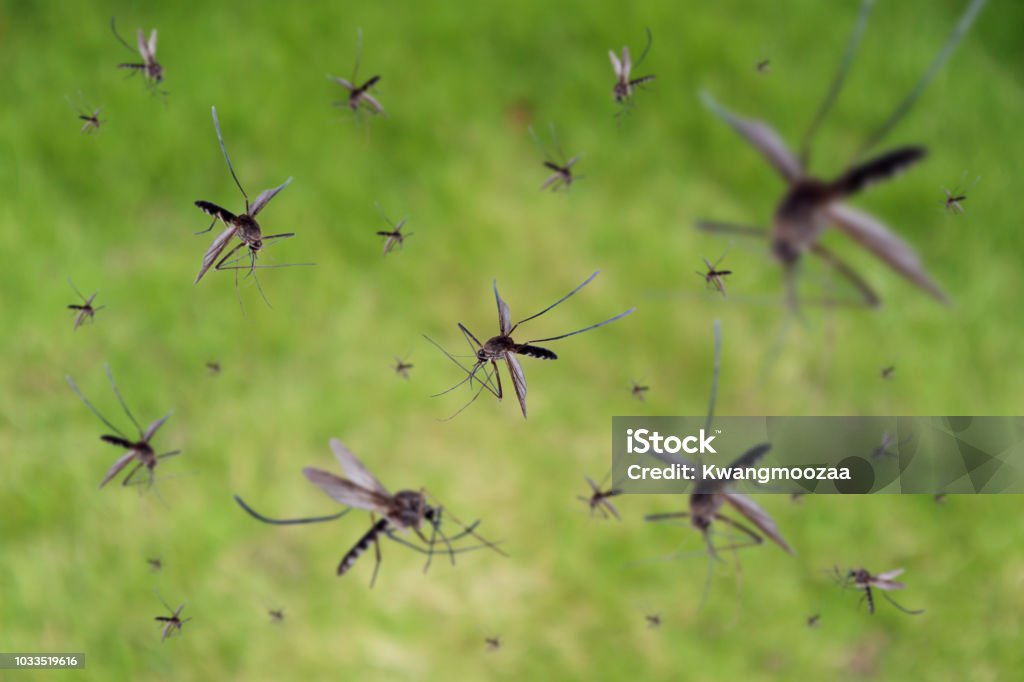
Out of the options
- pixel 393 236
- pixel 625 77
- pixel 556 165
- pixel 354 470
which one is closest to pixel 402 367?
pixel 393 236

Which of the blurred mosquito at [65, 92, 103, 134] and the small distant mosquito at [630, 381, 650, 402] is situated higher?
the blurred mosquito at [65, 92, 103, 134]

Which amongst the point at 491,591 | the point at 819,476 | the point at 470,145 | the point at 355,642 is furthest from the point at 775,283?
the point at 355,642

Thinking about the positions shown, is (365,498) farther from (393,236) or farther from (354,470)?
(393,236)

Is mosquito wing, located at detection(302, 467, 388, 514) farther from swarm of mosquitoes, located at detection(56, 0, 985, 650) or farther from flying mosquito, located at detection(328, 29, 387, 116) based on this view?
flying mosquito, located at detection(328, 29, 387, 116)

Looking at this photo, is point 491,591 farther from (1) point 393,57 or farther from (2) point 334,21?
(2) point 334,21

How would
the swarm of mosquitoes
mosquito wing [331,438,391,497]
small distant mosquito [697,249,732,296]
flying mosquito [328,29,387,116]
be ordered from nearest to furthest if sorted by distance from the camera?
the swarm of mosquitoes < mosquito wing [331,438,391,497] < small distant mosquito [697,249,732,296] < flying mosquito [328,29,387,116]

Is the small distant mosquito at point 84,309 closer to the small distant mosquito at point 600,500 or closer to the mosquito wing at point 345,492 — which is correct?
the mosquito wing at point 345,492

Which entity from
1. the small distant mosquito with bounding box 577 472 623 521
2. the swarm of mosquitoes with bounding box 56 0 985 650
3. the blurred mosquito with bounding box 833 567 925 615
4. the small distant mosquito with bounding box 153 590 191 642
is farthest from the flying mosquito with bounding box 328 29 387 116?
the blurred mosquito with bounding box 833 567 925 615
